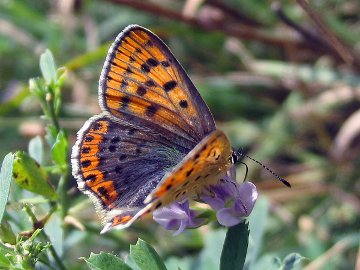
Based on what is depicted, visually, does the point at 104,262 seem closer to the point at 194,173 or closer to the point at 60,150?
the point at 194,173

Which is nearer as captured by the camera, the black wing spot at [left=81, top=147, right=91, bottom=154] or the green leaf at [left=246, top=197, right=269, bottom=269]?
the black wing spot at [left=81, top=147, right=91, bottom=154]

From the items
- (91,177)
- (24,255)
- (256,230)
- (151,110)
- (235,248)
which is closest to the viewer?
(24,255)

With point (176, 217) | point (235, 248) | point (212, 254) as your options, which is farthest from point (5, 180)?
point (212, 254)

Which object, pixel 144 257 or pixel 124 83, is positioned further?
pixel 124 83

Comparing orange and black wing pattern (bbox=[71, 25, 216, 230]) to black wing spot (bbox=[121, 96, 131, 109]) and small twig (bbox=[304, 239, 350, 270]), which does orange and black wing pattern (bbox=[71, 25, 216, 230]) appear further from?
small twig (bbox=[304, 239, 350, 270])

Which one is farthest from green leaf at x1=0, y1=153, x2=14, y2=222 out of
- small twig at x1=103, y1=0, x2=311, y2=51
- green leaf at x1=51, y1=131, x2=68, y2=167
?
small twig at x1=103, y1=0, x2=311, y2=51

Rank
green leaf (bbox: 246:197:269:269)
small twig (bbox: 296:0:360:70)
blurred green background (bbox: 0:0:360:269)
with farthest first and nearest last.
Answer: blurred green background (bbox: 0:0:360:269) < small twig (bbox: 296:0:360:70) < green leaf (bbox: 246:197:269:269)

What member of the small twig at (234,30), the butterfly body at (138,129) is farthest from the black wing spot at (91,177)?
the small twig at (234,30)

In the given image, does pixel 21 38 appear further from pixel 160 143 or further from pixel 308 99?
pixel 160 143
